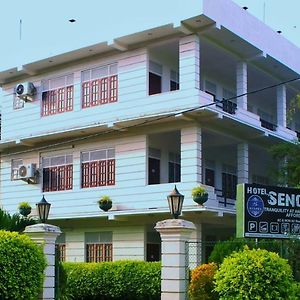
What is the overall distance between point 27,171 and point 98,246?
15.7 ft

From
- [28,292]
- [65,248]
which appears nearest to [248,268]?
[28,292]

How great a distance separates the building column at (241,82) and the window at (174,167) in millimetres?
3405

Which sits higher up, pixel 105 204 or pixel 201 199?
pixel 201 199

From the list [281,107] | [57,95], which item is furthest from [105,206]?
[281,107]

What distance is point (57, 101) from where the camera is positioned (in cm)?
2831

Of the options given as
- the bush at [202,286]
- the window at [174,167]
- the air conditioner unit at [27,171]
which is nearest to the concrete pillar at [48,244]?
the bush at [202,286]

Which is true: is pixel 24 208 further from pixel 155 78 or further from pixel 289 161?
pixel 289 161

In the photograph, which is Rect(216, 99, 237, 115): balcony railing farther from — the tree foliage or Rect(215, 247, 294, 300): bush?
Rect(215, 247, 294, 300): bush

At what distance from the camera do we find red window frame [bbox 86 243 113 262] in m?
26.7

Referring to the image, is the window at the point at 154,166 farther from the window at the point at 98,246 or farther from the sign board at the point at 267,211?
the sign board at the point at 267,211

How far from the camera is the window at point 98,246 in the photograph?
26.7 meters

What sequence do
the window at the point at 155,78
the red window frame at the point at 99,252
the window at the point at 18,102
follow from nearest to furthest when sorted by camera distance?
the window at the point at 155,78 < the red window frame at the point at 99,252 < the window at the point at 18,102

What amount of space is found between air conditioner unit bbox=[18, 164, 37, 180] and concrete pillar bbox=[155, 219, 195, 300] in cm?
1481

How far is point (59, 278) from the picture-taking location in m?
18.4
